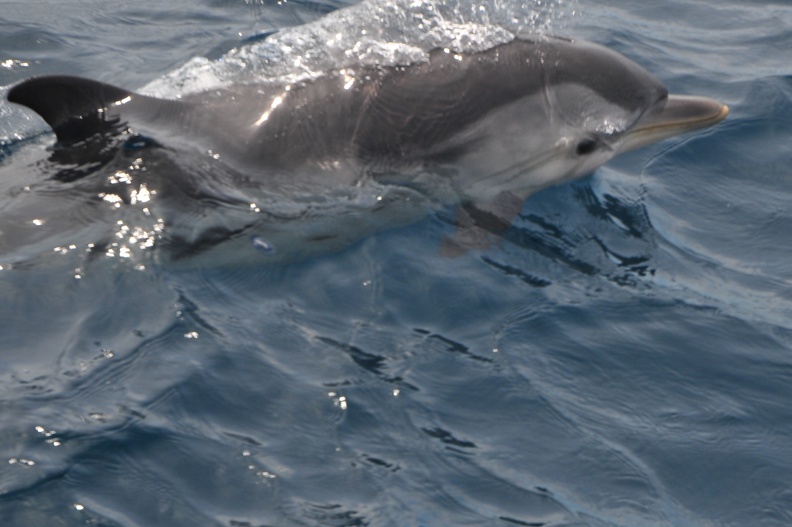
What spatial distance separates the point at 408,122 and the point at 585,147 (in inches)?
56.6

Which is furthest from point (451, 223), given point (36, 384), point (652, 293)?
point (36, 384)

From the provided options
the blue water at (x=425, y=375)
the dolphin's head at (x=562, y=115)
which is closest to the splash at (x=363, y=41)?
the blue water at (x=425, y=375)

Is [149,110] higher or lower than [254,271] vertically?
higher

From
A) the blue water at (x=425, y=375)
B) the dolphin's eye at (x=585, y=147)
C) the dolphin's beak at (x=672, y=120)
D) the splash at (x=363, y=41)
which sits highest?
the splash at (x=363, y=41)

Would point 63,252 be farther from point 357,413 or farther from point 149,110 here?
point 357,413

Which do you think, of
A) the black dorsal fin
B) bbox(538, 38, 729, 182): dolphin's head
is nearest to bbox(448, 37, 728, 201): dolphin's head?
bbox(538, 38, 729, 182): dolphin's head

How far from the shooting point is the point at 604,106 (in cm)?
838

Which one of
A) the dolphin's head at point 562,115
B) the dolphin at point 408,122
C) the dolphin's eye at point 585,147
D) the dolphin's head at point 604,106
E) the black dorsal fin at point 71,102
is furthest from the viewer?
the dolphin's eye at point 585,147

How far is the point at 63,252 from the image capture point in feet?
22.9

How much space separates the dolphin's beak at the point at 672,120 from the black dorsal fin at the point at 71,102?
3.52 metres

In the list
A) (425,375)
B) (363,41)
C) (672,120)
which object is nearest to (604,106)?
(672,120)

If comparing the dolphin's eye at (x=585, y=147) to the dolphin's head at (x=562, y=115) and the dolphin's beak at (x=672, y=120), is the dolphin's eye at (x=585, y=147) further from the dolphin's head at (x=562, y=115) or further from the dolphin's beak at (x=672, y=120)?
the dolphin's beak at (x=672, y=120)

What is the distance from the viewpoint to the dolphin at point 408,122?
751 centimetres

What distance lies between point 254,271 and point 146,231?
675mm
